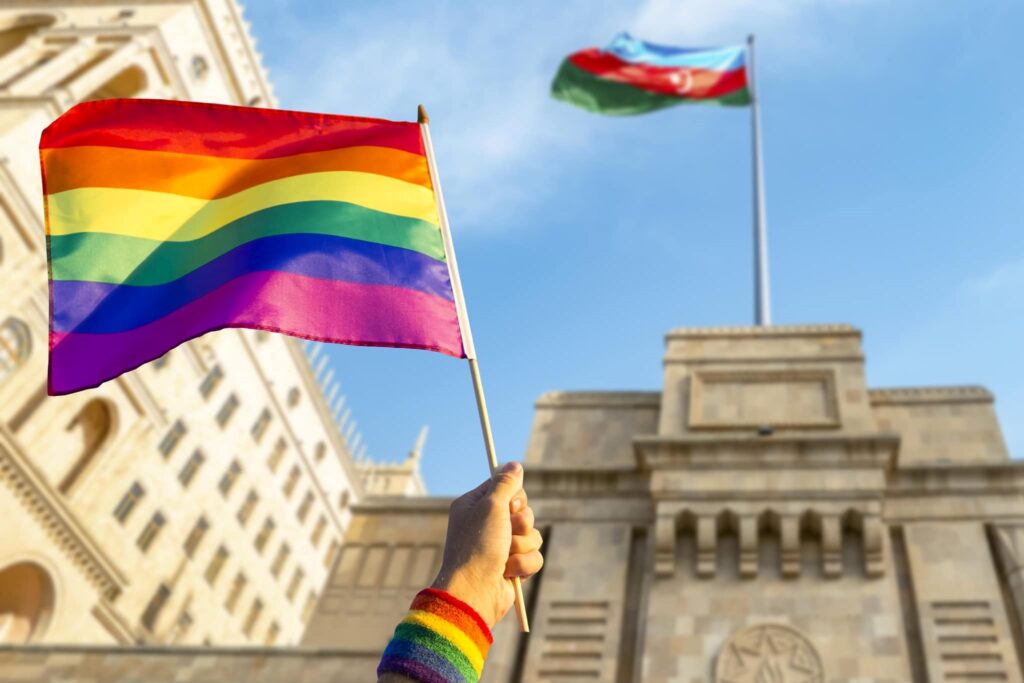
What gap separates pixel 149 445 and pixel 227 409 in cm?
800

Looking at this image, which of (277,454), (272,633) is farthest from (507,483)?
(272,633)

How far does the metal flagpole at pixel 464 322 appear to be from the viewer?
552 cm

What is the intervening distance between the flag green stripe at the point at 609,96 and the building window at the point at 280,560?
3856cm

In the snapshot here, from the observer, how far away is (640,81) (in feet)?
87.9

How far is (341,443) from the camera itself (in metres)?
64.9

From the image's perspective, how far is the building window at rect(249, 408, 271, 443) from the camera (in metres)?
54.6

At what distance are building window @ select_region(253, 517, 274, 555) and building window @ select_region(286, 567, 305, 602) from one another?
4046mm

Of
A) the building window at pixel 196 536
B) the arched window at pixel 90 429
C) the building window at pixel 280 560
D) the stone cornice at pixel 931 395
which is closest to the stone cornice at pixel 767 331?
the stone cornice at pixel 931 395

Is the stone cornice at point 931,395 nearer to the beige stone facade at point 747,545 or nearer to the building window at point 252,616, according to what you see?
the beige stone facade at point 747,545

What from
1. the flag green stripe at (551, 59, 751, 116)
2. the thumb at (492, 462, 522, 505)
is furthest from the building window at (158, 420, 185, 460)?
the thumb at (492, 462, 522, 505)

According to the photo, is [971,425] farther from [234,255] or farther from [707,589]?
[234,255]

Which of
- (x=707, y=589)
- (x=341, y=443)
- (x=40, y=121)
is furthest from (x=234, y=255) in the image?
(x=341, y=443)

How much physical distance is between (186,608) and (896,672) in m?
40.3

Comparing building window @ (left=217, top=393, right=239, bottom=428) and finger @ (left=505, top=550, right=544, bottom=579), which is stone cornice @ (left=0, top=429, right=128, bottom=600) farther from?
finger @ (left=505, top=550, right=544, bottom=579)
